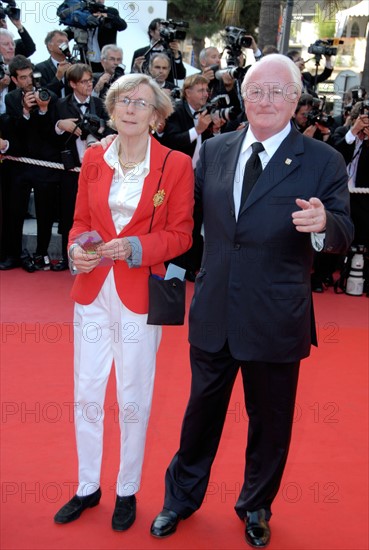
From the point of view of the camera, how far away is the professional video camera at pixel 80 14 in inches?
262

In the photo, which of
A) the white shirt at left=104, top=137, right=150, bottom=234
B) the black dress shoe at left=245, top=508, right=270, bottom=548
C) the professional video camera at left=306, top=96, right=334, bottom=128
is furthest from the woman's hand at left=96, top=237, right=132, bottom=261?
the professional video camera at left=306, top=96, right=334, bottom=128

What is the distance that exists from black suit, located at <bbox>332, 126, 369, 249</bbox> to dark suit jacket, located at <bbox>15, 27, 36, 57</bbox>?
11.5 ft

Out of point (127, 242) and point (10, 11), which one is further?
point (10, 11)

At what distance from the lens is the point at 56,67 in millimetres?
7254

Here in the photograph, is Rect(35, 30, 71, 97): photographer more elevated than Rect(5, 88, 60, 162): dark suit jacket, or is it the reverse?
Rect(35, 30, 71, 97): photographer

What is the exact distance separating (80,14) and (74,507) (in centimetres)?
514

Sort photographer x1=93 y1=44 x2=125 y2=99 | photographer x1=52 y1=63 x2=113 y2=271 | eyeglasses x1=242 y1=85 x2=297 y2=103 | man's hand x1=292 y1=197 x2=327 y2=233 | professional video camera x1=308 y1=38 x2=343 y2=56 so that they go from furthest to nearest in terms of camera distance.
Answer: professional video camera x1=308 y1=38 x2=343 y2=56
photographer x1=93 y1=44 x2=125 y2=99
photographer x1=52 y1=63 x2=113 y2=271
eyeglasses x1=242 y1=85 x2=297 y2=103
man's hand x1=292 y1=197 x2=327 y2=233

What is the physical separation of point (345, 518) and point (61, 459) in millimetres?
1305

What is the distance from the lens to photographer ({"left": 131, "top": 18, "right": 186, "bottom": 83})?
7.02 m

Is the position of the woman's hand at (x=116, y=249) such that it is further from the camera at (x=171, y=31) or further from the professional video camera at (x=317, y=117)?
the camera at (x=171, y=31)

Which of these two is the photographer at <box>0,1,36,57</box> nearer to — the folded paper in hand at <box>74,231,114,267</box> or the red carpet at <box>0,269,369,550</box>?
the red carpet at <box>0,269,369,550</box>

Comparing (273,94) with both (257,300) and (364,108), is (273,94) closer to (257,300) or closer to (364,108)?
(257,300)

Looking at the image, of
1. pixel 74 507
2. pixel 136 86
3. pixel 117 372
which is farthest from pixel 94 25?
pixel 74 507

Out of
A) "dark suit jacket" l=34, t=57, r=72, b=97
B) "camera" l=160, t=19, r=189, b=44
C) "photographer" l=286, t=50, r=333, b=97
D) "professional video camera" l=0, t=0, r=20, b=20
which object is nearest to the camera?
"dark suit jacket" l=34, t=57, r=72, b=97
